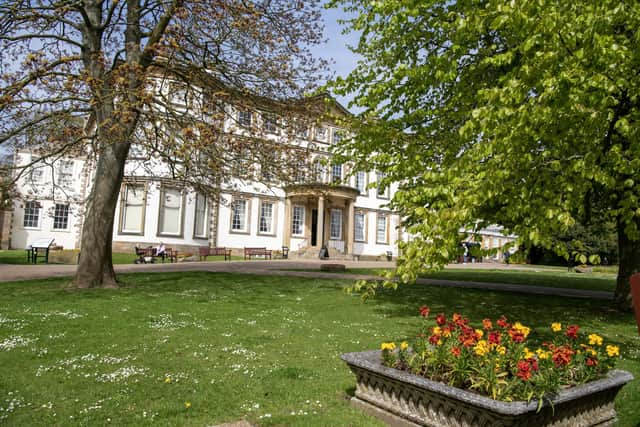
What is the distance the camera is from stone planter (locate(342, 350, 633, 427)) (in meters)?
3.47

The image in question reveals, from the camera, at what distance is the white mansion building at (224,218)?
2981 centimetres

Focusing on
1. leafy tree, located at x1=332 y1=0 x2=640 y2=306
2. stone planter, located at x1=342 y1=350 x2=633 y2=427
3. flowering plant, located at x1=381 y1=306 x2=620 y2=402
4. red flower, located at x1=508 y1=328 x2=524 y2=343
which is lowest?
stone planter, located at x1=342 y1=350 x2=633 y2=427

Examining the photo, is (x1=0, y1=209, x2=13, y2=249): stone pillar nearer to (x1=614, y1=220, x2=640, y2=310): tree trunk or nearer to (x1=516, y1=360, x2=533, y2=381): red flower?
(x1=614, y1=220, x2=640, y2=310): tree trunk

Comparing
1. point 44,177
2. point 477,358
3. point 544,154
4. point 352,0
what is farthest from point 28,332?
point 44,177

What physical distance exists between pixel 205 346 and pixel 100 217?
7.82m

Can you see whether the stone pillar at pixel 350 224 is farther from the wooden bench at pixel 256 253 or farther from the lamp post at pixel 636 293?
the lamp post at pixel 636 293

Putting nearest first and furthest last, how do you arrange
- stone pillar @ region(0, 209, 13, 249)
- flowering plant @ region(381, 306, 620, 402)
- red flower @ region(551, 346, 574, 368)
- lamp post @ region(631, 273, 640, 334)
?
lamp post @ region(631, 273, 640, 334)
flowering plant @ region(381, 306, 620, 402)
red flower @ region(551, 346, 574, 368)
stone pillar @ region(0, 209, 13, 249)

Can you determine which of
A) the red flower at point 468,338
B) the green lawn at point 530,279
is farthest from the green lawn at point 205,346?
the green lawn at point 530,279

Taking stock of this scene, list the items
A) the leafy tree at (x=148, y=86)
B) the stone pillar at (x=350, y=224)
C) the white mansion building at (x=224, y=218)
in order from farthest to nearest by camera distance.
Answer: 1. the stone pillar at (x=350, y=224)
2. the white mansion building at (x=224, y=218)
3. the leafy tree at (x=148, y=86)

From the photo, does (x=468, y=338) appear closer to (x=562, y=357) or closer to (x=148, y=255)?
(x=562, y=357)

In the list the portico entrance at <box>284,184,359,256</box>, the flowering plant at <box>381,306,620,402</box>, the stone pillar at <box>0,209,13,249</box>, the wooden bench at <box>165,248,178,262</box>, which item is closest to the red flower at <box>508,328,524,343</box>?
the flowering plant at <box>381,306,620,402</box>

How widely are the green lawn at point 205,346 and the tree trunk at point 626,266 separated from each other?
50 cm

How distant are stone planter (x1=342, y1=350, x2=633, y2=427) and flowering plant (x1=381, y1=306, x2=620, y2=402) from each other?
12 cm

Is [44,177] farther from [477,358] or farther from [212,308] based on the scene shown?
[477,358]
